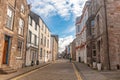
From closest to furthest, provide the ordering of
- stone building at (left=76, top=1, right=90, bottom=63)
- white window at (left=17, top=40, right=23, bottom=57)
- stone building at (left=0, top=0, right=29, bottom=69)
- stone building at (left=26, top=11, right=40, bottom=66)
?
stone building at (left=0, top=0, right=29, bottom=69) → white window at (left=17, top=40, right=23, bottom=57) → stone building at (left=26, top=11, right=40, bottom=66) → stone building at (left=76, top=1, right=90, bottom=63)

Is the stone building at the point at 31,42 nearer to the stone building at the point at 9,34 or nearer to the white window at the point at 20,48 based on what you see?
the white window at the point at 20,48

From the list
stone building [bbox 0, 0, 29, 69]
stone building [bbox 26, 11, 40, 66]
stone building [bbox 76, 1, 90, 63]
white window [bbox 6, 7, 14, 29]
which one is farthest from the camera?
stone building [bbox 76, 1, 90, 63]

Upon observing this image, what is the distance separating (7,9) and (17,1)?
2896 mm

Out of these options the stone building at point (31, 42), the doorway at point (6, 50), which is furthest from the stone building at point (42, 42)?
the doorway at point (6, 50)

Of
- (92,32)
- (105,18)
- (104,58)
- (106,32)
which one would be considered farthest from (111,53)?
(92,32)

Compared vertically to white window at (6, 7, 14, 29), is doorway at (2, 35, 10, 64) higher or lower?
lower

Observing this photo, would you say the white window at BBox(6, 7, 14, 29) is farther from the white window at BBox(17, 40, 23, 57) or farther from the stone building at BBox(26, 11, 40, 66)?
the stone building at BBox(26, 11, 40, 66)

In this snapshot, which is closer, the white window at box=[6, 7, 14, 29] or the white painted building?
the white window at box=[6, 7, 14, 29]

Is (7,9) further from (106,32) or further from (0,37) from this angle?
(106,32)

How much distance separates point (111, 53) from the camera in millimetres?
15977

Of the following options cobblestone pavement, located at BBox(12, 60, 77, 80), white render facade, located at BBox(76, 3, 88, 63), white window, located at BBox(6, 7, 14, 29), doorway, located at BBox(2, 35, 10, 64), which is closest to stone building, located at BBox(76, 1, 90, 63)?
white render facade, located at BBox(76, 3, 88, 63)

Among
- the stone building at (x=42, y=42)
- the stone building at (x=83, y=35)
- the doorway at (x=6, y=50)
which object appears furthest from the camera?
the stone building at (x=42, y=42)

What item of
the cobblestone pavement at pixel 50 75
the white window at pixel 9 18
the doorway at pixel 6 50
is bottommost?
the cobblestone pavement at pixel 50 75

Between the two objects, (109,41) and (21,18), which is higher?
(21,18)
